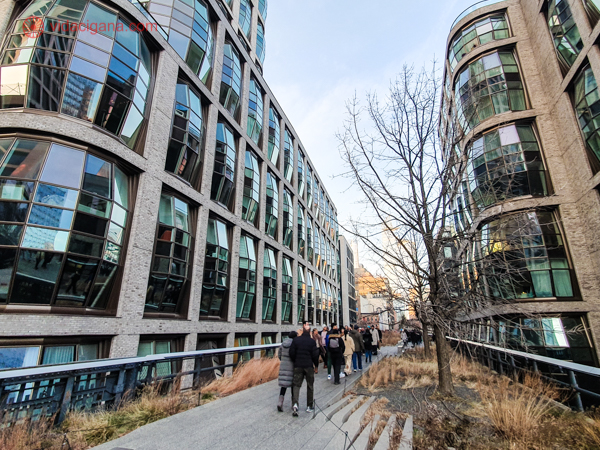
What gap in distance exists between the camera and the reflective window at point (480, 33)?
1842cm

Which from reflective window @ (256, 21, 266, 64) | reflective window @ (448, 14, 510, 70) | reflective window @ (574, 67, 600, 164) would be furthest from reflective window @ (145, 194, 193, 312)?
A: reflective window @ (256, 21, 266, 64)

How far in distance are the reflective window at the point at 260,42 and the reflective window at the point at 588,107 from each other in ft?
75.7

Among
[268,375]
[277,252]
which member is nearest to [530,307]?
[268,375]

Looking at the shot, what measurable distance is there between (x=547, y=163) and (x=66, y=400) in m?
19.3

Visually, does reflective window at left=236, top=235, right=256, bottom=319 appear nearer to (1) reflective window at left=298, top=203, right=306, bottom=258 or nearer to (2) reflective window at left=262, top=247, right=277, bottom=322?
(2) reflective window at left=262, top=247, right=277, bottom=322

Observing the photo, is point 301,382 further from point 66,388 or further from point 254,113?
point 254,113

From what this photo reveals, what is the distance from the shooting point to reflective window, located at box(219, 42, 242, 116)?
→ 686 inches

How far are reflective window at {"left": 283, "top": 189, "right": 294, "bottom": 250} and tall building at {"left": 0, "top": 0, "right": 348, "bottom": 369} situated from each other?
20.4ft

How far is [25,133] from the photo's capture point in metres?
8.79

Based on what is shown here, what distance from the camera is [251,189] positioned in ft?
63.0

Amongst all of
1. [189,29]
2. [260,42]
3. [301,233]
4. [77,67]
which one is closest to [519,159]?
[189,29]

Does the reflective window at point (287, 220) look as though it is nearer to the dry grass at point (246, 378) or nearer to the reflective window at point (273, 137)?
the reflective window at point (273, 137)

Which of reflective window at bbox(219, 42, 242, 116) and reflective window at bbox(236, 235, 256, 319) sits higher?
reflective window at bbox(219, 42, 242, 116)

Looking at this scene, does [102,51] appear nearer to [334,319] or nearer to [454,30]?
[454,30]
